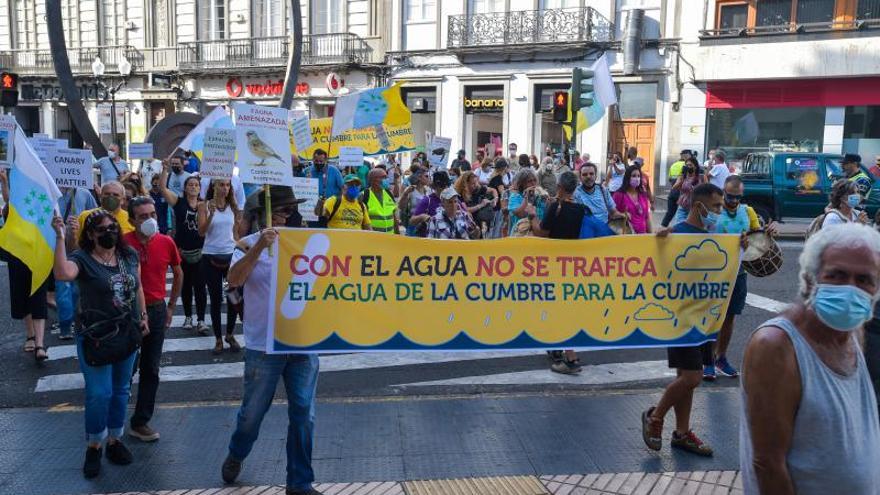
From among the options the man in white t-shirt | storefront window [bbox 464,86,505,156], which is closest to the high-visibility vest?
the man in white t-shirt

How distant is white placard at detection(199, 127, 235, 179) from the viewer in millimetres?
6824

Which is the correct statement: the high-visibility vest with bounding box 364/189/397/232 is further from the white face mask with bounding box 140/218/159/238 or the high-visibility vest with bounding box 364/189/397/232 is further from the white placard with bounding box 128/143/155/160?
the white placard with bounding box 128/143/155/160

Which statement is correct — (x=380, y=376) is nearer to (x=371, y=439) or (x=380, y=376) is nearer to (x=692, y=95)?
(x=371, y=439)

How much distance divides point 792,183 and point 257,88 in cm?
2033

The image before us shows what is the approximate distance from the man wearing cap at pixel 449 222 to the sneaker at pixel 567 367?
164 centimetres

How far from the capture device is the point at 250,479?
15.0ft

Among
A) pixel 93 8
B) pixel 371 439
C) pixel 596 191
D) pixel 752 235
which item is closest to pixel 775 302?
pixel 596 191

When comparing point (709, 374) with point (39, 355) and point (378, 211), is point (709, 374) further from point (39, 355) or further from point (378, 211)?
point (39, 355)

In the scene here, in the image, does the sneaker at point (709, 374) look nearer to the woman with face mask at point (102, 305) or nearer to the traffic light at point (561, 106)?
the woman with face mask at point (102, 305)

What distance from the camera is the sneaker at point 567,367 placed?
272 inches

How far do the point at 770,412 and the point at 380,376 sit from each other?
498 centimetres

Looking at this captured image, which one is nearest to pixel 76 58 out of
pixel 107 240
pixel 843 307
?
pixel 107 240

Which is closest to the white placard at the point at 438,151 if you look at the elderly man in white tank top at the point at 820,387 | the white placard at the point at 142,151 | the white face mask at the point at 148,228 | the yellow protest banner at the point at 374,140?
the yellow protest banner at the point at 374,140

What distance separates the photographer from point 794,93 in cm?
2195
